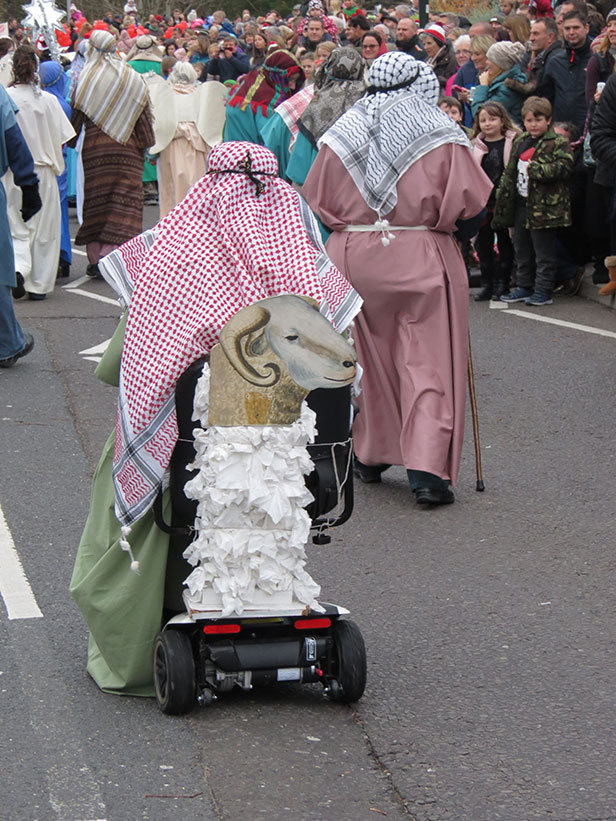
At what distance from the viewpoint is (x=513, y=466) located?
7.16 meters

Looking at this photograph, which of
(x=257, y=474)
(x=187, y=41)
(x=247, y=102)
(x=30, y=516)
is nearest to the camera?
(x=257, y=474)

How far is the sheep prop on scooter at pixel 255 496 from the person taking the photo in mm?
3824

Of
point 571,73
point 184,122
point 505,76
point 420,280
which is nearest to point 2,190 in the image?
point 420,280

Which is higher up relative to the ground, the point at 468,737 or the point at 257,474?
the point at 257,474

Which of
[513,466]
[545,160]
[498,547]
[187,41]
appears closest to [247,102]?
[545,160]

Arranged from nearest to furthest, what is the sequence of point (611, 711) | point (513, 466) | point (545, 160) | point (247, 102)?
point (611, 711) → point (513, 466) → point (545, 160) → point (247, 102)

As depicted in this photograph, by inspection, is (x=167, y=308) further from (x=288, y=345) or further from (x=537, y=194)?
(x=537, y=194)

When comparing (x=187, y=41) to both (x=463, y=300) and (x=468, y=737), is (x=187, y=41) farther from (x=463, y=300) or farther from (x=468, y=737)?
(x=468, y=737)

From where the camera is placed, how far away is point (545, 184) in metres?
11.3

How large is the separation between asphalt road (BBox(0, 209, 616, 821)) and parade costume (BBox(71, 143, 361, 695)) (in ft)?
0.95

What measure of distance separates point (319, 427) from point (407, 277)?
97.5 inches

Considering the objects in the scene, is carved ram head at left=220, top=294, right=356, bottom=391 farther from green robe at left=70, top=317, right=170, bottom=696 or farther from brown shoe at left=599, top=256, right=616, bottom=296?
brown shoe at left=599, top=256, right=616, bottom=296

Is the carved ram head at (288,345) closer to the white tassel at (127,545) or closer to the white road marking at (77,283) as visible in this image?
the white tassel at (127,545)

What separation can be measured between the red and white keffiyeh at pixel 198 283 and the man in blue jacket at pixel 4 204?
5.18m
